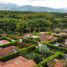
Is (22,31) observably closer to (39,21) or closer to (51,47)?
(39,21)

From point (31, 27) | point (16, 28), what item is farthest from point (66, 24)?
point (16, 28)

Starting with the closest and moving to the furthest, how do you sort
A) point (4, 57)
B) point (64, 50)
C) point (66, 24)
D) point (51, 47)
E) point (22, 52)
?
1. point (4, 57)
2. point (22, 52)
3. point (64, 50)
4. point (51, 47)
5. point (66, 24)

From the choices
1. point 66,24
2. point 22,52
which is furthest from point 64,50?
point 66,24

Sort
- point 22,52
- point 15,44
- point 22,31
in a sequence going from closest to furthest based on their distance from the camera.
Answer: point 22,52 → point 15,44 → point 22,31

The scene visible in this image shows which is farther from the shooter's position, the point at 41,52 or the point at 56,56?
the point at 41,52

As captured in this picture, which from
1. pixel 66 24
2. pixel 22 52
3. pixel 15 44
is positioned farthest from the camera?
pixel 66 24

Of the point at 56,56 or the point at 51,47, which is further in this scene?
the point at 51,47

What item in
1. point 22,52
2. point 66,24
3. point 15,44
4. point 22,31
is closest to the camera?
point 22,52

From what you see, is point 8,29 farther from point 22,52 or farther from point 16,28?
point 22,52
